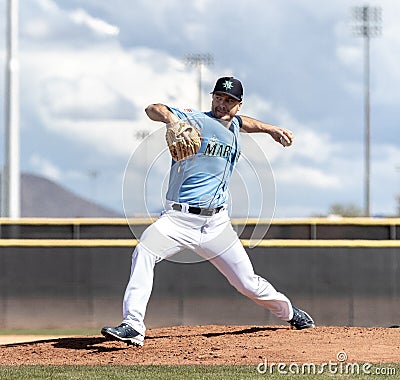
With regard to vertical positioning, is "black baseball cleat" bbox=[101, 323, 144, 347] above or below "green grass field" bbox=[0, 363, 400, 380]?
above

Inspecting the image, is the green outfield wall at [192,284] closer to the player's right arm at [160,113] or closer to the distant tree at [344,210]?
the player's right arm at [160,113]

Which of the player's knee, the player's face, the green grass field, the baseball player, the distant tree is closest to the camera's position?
the green grass field

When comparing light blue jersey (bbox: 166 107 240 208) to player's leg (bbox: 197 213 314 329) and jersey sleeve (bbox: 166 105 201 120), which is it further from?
player's leg (bbox: 197 213 314 329)

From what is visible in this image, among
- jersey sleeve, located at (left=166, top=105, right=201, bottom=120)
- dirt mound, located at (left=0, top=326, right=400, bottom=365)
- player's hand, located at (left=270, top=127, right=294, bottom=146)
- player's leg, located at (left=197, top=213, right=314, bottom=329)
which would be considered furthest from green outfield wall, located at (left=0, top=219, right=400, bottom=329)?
jersey sleeve, located at (left=166, top=105, right=201, bottom=120)

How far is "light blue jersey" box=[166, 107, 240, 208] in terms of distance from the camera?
8734 mm

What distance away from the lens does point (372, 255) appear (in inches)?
521

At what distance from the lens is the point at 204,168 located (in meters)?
8.78

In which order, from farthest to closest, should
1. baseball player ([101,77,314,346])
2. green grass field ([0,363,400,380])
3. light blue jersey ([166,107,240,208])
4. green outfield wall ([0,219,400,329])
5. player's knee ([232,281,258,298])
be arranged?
green outfield wall ([0,219,400,329]), player's knee ([232,281,258,298]), light blue jersey ([166,107,240,208]), baseball player ([101,77,314,346]), green grass field ([0,363,400,380])

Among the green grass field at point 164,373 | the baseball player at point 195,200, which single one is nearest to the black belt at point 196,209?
the baseball player at point 195,200

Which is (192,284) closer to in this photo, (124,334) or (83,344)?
(83,344)

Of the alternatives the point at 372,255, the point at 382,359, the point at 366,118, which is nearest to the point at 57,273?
the point at 372,255

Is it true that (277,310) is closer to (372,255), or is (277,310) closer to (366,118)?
(372,255)

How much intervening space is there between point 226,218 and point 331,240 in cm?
510

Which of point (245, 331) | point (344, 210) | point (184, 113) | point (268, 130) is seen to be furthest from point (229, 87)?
point (344, 210)
